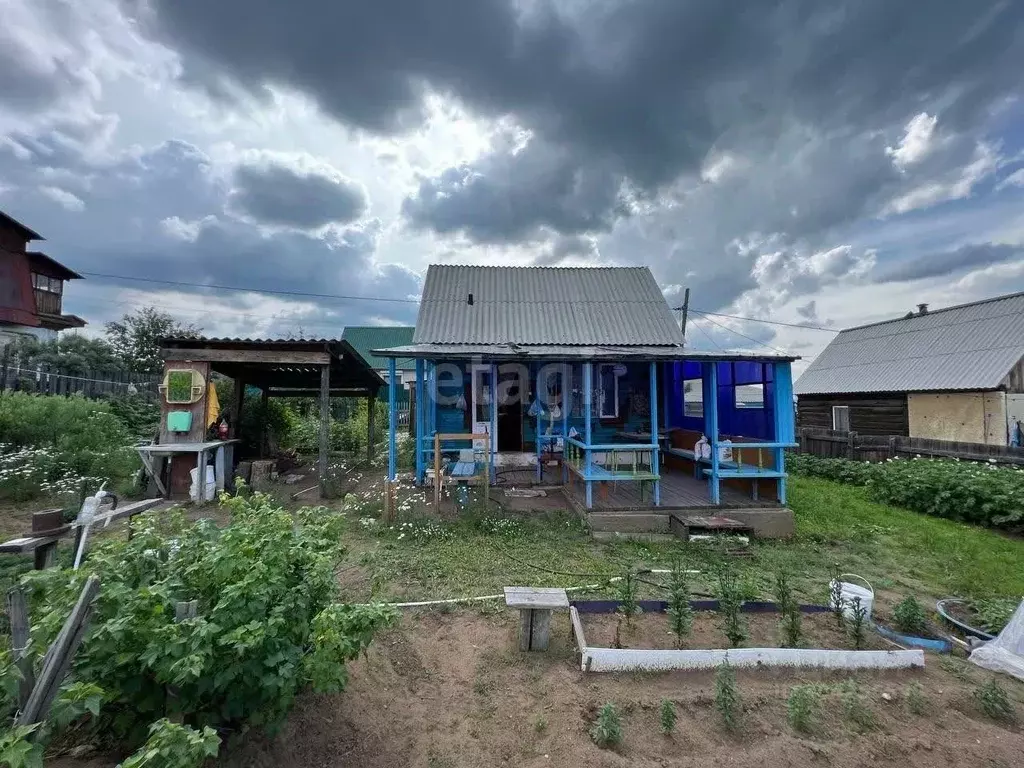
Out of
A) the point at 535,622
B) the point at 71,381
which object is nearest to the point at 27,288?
the point at 71,381

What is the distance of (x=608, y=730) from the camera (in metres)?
2.74

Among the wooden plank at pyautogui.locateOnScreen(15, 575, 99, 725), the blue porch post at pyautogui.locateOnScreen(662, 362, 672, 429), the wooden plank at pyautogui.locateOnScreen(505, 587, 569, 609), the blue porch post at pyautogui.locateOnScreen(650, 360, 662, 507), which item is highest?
the blue porch post at pyautogui.locateOnScreen(662, 362, 672, 429)

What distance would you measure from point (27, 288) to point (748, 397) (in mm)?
28088

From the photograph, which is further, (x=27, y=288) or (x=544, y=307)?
(x=27, y=288)

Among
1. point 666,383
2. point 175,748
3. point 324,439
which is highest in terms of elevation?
point 666,383

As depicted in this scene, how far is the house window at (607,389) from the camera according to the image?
10852 millimetres

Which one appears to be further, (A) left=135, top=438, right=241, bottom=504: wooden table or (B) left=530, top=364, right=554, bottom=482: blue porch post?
(B) left=530, top=364, right=554, bottom=482: blue porch post

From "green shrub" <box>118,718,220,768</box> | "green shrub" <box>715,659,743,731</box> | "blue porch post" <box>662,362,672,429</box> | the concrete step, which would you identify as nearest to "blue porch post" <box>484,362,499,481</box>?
the concrete step

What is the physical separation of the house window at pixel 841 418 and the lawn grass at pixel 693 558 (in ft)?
32.3

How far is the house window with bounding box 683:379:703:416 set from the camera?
35.7 feet

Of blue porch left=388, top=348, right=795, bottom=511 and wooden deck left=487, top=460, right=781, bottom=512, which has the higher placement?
blue porch left=388, top=348, right=795, bottom=511

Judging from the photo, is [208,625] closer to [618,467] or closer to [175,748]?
[175,748]

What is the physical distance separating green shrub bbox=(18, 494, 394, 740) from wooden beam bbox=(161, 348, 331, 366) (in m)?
6.89

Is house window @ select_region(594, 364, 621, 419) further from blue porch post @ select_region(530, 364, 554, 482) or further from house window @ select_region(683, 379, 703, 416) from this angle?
house window @ select_region(683, 379, 703, 416)
